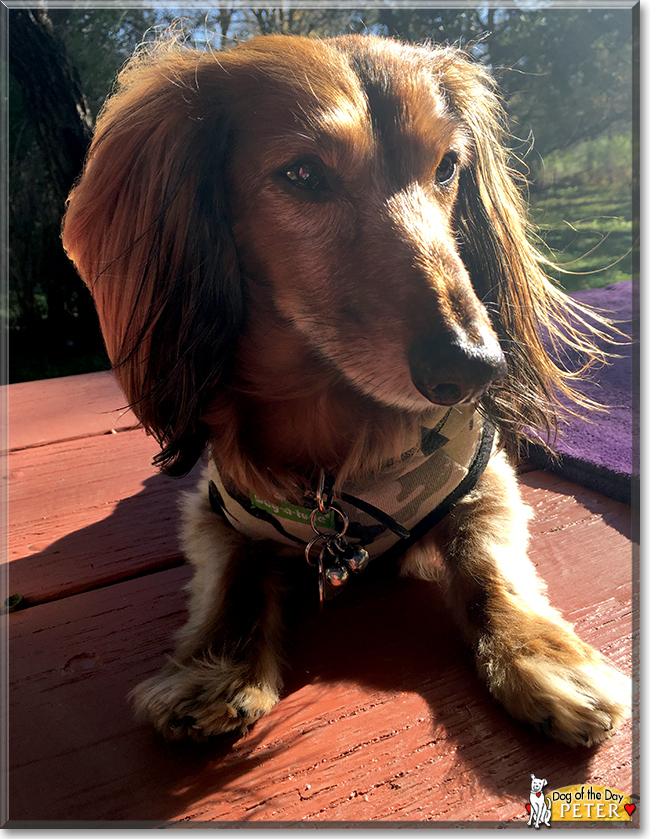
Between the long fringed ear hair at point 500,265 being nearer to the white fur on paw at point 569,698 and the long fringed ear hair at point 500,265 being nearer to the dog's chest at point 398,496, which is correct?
the dog's chest at point 398,496

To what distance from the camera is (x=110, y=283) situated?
3.95 feet

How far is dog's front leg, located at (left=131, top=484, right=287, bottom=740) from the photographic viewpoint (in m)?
0.92

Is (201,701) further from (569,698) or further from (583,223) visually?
(583,223)

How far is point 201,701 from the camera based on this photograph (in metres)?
0.93

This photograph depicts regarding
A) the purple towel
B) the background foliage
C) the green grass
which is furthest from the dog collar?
the green grass

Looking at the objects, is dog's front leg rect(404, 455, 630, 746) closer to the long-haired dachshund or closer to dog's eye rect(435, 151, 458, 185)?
the long-haired dachshund

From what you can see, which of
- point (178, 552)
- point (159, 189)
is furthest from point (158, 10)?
point (178, 552)

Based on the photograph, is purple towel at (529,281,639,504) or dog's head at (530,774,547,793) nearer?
dog's head at (530,774,547,793)

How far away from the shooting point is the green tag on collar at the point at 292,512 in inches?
45.4

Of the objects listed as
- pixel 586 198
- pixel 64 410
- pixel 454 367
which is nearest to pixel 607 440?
pixel 454 367

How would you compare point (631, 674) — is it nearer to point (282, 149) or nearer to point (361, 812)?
point (361, 812)

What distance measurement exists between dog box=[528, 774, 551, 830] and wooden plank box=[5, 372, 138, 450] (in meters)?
1.70

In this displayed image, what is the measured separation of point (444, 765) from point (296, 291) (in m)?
0.76

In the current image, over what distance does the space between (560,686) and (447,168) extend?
36.5 inches
